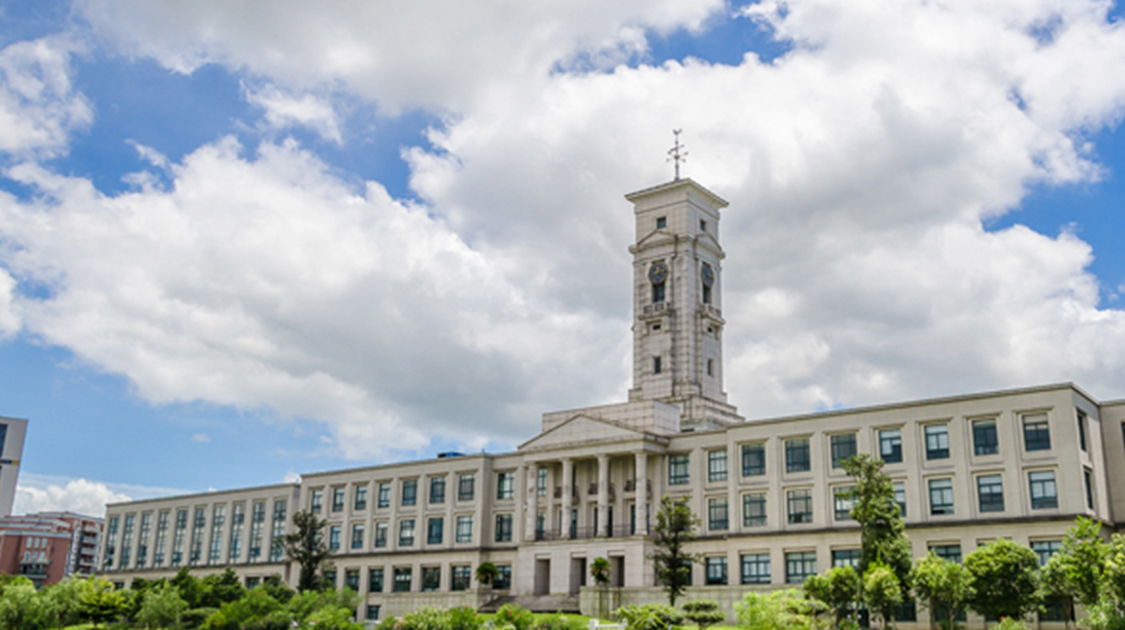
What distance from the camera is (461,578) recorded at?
3105 inches

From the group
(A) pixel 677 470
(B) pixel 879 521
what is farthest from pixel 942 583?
(A) pixel 677 470

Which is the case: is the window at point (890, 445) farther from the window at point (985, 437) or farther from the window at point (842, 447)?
the window at point (985, 437)

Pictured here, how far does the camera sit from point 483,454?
3150 inches

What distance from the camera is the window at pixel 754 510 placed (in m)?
64.8

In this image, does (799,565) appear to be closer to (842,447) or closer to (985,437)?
(842,447)

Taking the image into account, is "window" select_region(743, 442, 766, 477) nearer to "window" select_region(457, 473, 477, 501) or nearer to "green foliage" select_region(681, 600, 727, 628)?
"green foliage" select_region(681, 600, 727, 628)

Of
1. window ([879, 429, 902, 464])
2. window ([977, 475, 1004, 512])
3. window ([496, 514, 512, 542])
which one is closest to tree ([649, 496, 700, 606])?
window ([879, 429, 902, 464])

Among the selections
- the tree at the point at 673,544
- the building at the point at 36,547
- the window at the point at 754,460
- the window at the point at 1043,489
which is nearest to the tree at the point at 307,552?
the tree at the point at 673,544

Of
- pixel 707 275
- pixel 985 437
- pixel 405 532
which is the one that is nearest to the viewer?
pixel 985 437

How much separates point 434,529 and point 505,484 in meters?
7.79

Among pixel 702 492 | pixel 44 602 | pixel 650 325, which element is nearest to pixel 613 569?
pixel 702 492

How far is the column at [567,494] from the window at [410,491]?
16.7m

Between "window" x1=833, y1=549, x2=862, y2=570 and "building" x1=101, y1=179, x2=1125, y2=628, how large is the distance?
0.13 metres

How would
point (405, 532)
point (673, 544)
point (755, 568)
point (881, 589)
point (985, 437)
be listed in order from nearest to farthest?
point (881, 589) → point (985, 437) → point (673, 544) → point (755, 568) → point (405, 532)
